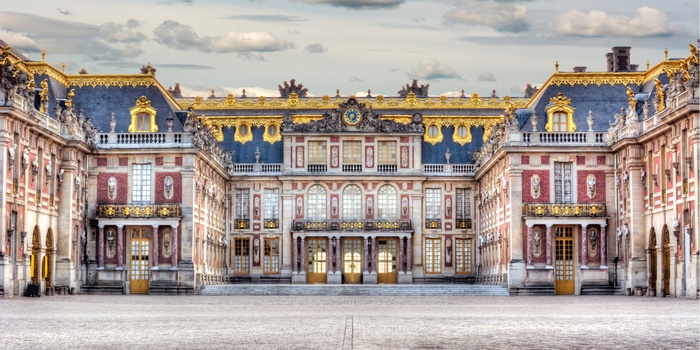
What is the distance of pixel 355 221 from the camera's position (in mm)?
75500

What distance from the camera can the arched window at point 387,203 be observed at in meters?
76.2

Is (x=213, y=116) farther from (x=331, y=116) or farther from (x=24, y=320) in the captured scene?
(x=24, y=320)

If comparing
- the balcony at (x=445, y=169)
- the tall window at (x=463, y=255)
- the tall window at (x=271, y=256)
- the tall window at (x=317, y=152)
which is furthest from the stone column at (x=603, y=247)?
the tall window at (x=271, y=256)

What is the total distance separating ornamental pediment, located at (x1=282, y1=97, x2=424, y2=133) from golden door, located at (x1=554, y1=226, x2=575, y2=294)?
17841 mm

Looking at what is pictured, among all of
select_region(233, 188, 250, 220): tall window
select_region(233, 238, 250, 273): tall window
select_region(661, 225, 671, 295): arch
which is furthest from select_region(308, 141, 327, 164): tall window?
select_region(661, 225, 671, 295): arch

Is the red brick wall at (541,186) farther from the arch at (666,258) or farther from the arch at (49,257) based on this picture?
the arch at (49,257)

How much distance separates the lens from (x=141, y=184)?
2402 inches

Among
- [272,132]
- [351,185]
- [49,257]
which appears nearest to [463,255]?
[351,185]

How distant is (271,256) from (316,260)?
113 inches

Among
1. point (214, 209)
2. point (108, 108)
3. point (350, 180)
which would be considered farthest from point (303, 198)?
point (108, 108)

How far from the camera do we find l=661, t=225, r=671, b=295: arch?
51.9m

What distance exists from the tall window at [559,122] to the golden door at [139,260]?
21.5 meters

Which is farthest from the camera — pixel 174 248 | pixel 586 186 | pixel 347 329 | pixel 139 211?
pixel 586 186

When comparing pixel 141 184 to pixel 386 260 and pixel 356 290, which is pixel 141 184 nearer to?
pixel 356 290
